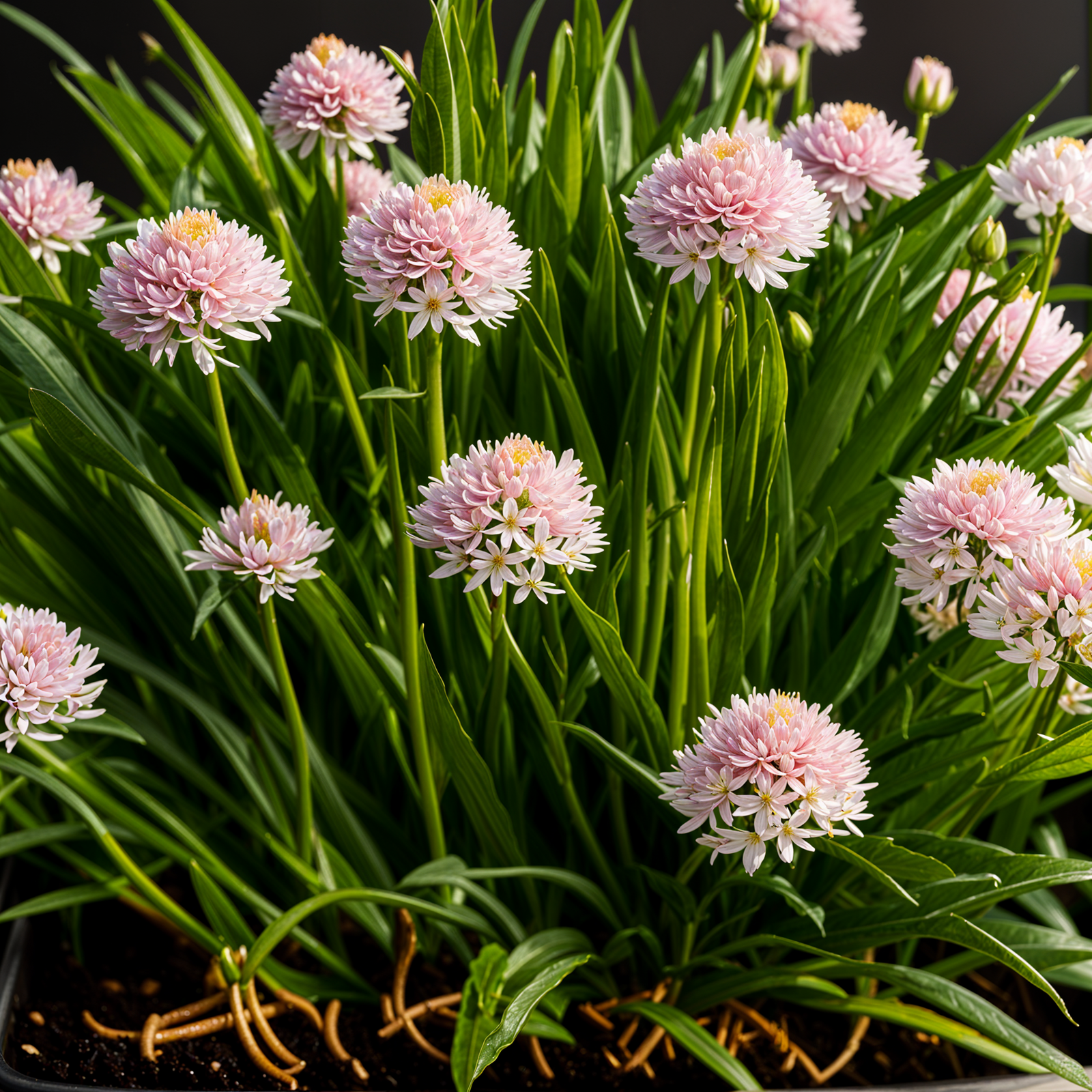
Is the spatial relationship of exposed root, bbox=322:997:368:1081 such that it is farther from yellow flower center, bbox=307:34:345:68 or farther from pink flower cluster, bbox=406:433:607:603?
yellow flower center, bbox=307:34:345:68

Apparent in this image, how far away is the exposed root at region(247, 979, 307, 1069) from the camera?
49 centimetres

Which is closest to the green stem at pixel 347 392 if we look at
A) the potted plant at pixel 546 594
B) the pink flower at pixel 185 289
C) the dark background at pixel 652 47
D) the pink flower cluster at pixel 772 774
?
the potted plant at pixel 546 594

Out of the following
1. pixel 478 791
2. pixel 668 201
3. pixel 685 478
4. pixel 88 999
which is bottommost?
pixel 88 999

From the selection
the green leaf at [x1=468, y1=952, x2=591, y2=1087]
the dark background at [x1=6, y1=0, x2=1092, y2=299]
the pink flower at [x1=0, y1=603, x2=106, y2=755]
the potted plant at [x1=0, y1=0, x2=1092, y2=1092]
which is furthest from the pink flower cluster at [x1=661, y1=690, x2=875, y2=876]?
the dark background at [x1=6, y1=0, x2=1092, y2=299]

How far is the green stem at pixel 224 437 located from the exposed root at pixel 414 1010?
276mm

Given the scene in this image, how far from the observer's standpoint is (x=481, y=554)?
338 millimetres

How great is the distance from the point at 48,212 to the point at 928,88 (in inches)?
18.5

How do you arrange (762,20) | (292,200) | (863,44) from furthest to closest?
(863,44) < (292,200) < (762,20)

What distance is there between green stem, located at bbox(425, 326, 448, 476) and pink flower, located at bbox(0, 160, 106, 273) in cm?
24

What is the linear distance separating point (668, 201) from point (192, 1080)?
1.47 feet

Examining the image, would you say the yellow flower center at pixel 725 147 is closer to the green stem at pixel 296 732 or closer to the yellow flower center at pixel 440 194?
the yellow flower center at pixel 440 194

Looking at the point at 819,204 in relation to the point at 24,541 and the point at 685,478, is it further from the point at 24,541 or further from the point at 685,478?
the point at 24,541

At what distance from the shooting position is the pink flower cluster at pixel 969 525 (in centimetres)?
35

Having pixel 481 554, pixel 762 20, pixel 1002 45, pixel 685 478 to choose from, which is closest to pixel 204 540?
pixel 481 554
